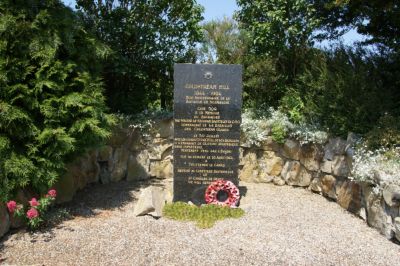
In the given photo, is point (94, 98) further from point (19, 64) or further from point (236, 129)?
point (236, 129)

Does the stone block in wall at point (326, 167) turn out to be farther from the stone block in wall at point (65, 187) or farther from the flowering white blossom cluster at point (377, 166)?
the stone block in wall at point (65, 187)

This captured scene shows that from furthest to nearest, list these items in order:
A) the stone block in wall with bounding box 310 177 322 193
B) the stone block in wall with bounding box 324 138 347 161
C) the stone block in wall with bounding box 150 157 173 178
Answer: the stone block in wall with bounding box 150 157 173 178
the stone block in wall with bounding box 310 177 322 193
the stone block in wall with bounding box 324 138 347 161

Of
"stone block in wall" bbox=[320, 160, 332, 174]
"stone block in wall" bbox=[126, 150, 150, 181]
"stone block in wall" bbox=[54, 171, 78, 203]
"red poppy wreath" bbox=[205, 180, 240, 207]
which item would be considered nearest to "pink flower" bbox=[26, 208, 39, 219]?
"stone block in wall" bbox=[54, 171, 78, 203]

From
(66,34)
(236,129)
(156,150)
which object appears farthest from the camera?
(156,150)

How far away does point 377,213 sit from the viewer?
15.9 ft

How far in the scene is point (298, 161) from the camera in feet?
22.6

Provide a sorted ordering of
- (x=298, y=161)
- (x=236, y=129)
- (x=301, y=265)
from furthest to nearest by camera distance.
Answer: (x=298, y=161) < (x=236, y=129) < (x=301, y=265)

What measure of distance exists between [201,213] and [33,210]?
2053 millimetres

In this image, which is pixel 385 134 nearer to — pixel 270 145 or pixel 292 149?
pixel 292 149

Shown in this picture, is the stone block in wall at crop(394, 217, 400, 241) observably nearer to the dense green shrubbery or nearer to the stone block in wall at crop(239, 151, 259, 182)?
the stone block in wall at crop(239, 151, 259, 182)

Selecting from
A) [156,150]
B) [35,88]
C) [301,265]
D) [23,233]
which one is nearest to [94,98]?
[35,88]

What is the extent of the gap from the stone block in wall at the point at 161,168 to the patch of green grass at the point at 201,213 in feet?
6.46

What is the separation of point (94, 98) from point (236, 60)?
12.9 ft

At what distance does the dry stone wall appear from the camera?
18.6ft
